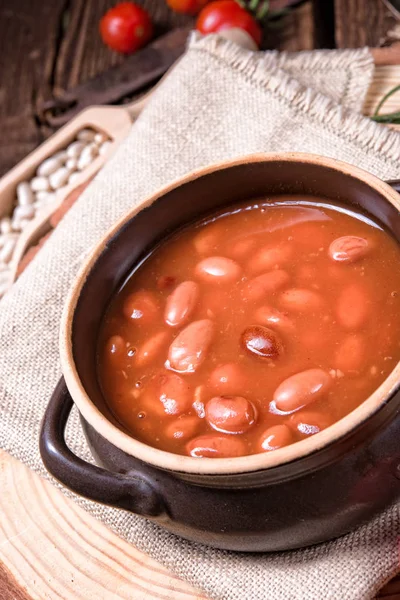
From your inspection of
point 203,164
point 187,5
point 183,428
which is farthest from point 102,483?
point 187,5

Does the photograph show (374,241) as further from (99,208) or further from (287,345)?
(99,208)

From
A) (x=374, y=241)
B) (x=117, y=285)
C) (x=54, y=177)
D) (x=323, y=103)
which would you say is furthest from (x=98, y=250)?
(x=54, y=177)

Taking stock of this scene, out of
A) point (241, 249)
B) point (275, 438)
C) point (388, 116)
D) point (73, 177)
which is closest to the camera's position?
point (275, 438)

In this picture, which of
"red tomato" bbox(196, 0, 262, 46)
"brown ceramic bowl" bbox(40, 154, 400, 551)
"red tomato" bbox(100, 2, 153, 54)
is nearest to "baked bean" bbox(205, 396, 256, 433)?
"brown ceramic bowl" bbox(40, 154, 400, 551)

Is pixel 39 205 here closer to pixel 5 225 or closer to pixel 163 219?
pixel 5 225

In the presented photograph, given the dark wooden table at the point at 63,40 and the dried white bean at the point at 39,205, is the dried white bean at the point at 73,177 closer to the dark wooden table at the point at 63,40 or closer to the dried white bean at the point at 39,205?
the dried white bean at the point at 39,205

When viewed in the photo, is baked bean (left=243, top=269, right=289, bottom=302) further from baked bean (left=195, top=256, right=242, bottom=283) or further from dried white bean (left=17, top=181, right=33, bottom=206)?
dried white bean (left=17, top=181, right=33, bottom=206)
